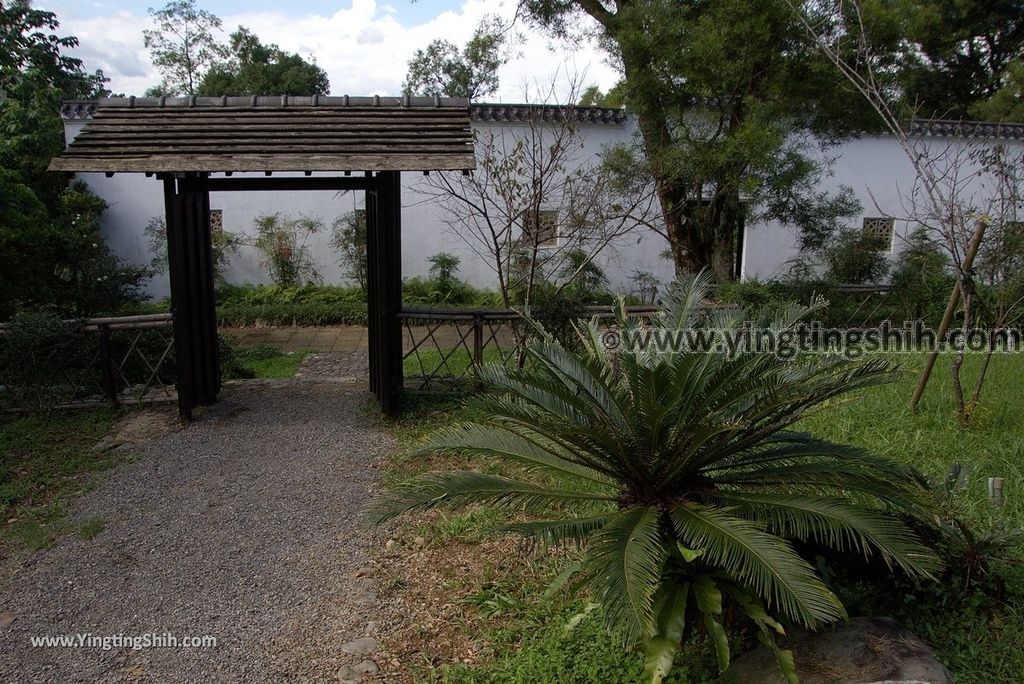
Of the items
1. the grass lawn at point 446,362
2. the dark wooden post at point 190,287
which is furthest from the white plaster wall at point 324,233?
the dark wooden post at point 190,287

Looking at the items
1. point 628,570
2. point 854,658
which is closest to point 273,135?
point 628,570

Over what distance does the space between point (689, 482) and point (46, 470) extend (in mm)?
4926

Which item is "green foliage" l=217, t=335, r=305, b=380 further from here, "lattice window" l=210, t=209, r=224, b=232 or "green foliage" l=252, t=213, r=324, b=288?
"lattice window" l=210, t=209, r=224, b=232

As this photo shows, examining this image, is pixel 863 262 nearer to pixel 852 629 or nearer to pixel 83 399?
pixel 852 629

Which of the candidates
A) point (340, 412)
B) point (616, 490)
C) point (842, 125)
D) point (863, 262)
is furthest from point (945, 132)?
point (616, 490)

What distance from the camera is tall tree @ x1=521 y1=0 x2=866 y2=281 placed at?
26.0 ft

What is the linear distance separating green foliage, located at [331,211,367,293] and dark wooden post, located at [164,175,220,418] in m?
6.04

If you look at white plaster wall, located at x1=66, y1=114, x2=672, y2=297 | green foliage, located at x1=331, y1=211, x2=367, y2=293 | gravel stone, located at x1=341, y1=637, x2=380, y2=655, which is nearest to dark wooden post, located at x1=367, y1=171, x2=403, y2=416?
gravel stone, located at x1=341, y1=637, x2=380, y2=655

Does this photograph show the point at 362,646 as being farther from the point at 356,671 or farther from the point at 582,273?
Answer: the point at 582,273

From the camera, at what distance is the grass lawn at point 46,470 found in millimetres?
4645

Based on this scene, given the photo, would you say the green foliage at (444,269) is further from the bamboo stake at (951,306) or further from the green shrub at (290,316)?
the bamboo stake at (951,306)

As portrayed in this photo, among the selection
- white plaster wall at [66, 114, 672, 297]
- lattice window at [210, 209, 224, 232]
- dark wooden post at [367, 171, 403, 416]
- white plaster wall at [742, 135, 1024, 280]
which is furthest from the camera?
lattice window at [210, 209, 224, 232]

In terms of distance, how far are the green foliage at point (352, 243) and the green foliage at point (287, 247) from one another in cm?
42

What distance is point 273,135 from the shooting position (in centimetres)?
654
